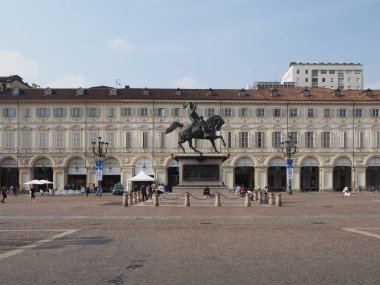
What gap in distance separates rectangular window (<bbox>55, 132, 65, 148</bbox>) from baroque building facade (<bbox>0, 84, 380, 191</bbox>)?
0.14 m

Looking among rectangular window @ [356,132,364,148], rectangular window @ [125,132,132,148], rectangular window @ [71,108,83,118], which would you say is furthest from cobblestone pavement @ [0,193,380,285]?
rectangular window @ [356,132,364,148]

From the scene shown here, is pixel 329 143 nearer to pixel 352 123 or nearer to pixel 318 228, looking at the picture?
pixel 352 123

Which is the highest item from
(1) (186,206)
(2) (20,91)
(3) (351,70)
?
(3) (351,70)

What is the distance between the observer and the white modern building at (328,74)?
146 m

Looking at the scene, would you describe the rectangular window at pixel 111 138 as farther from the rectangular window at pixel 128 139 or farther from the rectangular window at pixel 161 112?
the rectangular window at pixel 161 112

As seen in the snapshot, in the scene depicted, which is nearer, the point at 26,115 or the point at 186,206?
the point at 186,206

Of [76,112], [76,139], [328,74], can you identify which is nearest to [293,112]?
[76,112]

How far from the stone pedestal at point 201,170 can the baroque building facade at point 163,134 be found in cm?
4030

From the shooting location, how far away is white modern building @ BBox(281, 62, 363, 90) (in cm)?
14562

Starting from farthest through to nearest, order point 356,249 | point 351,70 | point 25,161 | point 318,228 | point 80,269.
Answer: point 351,70 → point 25,161 → point 318,228 → point 356,249 → point 80,269

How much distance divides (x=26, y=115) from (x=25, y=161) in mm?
6234

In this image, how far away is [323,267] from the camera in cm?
1219

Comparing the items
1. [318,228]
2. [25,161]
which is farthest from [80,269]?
[25,161]

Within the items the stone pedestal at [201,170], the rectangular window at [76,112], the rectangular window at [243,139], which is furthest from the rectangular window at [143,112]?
the stone pedestal at [201,170]
